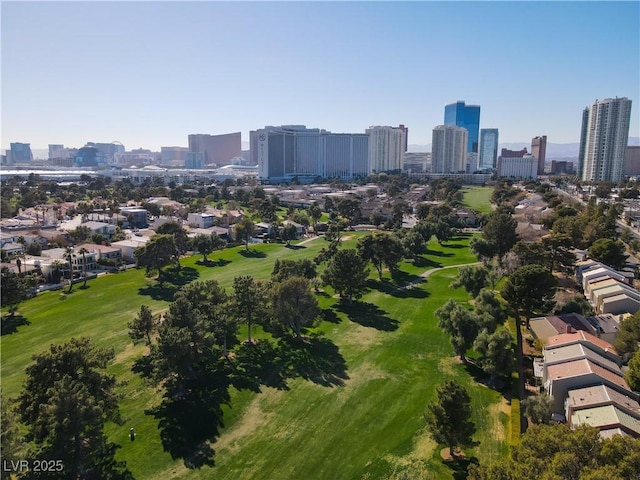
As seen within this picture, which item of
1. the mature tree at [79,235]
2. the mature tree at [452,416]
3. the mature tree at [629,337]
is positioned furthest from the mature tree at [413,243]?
the mature tree at [79,235]

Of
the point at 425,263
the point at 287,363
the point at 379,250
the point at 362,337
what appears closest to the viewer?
the point at 287,363

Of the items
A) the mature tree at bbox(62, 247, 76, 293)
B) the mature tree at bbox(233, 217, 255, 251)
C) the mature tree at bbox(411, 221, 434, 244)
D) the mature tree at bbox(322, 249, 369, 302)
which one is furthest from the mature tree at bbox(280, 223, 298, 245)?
the mature tree at bbox(62, 247, 76, 293)

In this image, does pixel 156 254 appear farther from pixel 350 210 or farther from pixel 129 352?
pixel 350 210

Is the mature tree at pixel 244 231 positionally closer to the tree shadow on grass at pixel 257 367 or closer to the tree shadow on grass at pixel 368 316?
the tree shadow on grass at pixel 368 316

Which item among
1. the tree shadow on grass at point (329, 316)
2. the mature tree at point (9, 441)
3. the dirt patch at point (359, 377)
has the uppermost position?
the mature tree at point (9, 441)

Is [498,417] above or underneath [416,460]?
above

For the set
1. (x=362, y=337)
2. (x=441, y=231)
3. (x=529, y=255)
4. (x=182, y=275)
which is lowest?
(x=362, y=337)

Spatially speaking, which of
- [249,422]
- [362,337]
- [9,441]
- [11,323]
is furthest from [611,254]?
[11,323]
